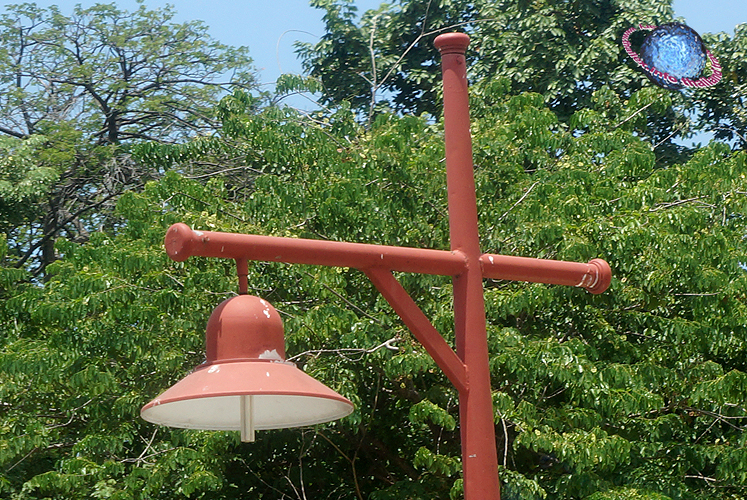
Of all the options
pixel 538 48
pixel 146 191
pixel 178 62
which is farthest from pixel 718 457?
pixel 178 62

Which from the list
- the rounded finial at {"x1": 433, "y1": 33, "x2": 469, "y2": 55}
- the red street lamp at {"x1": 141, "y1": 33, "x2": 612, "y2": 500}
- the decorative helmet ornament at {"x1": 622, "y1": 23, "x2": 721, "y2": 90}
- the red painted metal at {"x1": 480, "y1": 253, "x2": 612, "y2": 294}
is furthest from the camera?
the decorative helmet ornament at {"x1": 622, "y1": 23, "x2": 721, "y2": 90}

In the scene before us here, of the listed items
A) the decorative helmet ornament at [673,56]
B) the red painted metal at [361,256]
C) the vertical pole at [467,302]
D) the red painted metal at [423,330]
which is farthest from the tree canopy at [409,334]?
the decorative helmet ornament at [673,56]

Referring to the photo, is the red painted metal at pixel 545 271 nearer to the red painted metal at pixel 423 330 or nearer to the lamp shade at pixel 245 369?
the red painted metal at pixel 423 330

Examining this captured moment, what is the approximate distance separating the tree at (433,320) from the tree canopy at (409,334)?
0.03m

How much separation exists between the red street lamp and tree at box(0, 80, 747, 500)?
4.08 metres

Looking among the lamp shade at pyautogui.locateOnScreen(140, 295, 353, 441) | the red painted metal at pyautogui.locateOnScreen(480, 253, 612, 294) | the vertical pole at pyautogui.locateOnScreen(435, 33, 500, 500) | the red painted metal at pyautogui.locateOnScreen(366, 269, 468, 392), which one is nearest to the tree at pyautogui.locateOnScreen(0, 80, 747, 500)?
the red painted metal at pyautogui.locateOnScreen(480, 253, 612, 294)

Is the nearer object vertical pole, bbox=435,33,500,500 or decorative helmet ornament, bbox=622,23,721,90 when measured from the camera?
vertical pole, bbox=435,33,500,500

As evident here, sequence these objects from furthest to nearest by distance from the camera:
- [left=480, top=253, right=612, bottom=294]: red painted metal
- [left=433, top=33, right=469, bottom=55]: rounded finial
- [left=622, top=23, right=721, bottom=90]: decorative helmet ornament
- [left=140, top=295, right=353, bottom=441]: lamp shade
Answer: [left=622, top=23, right=721, bottom=90]: decorative helmet ornament → [left=433, top=33, right=469, bottom=55]: rounded finial → [left=480, top=253, right=612, bottom=294]: red painted metal → [left=140, top=295, right=353, bottom=441]: lamp shade

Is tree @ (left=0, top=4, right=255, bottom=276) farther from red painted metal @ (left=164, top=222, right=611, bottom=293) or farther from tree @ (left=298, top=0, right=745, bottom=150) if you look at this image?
red painted metal @ (left=164, top=222, right=611, bottom=293)

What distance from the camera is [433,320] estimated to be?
8.39 m

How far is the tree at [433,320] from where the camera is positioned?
27.3ft

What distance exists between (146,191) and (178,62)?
878cm

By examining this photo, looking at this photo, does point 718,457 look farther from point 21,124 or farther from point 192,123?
point 21,124

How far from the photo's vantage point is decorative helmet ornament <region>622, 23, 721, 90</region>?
1521 centimetres
